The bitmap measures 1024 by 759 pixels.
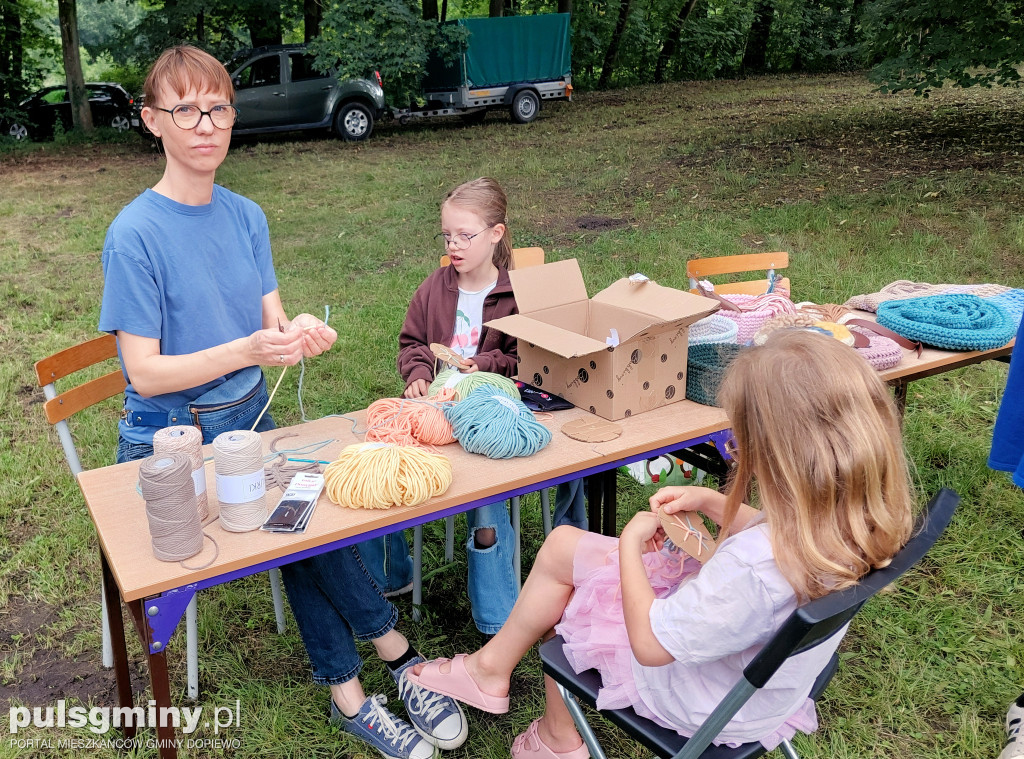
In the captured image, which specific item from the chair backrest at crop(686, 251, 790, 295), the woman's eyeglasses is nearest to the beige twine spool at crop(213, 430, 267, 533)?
the woman's eyeglasses

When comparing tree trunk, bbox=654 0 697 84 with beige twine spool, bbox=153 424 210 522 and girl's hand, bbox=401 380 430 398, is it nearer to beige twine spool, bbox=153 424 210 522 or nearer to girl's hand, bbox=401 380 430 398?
girl's hand, bbox=401 380 430 398

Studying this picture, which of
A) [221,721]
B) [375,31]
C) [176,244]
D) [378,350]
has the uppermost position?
[375,31]

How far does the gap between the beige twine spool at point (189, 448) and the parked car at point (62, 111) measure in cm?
1250

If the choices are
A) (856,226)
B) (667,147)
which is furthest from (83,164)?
(856,226)

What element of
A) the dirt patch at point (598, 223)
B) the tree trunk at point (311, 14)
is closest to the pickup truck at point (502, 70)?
the tree trunk at point (311, 14)

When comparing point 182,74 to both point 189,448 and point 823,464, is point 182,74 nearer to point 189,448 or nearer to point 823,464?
point 189,448

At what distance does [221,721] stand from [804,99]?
13.2m

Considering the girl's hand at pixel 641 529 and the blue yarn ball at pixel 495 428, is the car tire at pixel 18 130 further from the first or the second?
the girl's hand at pixel 641 529

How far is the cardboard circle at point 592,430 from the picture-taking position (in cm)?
217

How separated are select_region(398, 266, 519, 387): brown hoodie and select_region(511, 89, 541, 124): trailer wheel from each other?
10612mm

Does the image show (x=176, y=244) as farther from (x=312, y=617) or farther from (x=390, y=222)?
(x=390, y=222)

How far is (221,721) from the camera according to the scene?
237 centimetres

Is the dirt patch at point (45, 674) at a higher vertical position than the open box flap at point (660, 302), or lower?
lower

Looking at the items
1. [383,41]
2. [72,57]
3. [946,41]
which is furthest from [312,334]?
[72,57]
